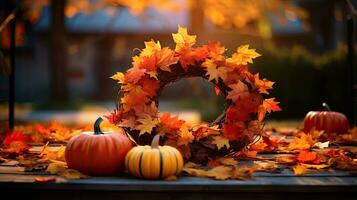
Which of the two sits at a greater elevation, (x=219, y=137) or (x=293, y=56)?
(x=293, y=56)

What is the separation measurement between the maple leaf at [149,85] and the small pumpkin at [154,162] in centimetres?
70

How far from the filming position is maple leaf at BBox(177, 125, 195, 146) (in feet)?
13.5

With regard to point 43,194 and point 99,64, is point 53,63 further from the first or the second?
point 43,194

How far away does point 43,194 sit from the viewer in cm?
354

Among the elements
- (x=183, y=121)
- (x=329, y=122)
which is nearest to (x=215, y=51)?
(x=183, y=121)

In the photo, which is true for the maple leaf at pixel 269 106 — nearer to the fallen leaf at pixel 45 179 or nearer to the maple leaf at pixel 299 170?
the maple leaf at pixel 299 170

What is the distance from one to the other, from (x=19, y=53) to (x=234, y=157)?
2151 centimetres

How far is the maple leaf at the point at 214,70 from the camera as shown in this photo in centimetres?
427

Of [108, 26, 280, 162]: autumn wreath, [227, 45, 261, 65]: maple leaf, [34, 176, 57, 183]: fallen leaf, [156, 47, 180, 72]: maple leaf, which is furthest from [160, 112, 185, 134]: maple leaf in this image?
[34, 176, 57, 183]: fallen leaf

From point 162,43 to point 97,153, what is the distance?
791 inches

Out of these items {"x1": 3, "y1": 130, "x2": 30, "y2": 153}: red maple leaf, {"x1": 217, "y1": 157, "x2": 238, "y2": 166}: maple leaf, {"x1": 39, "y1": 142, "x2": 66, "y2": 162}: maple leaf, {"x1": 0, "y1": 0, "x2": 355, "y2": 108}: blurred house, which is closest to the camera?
{"x1": 217, "y1": 157, "x2": 238, "y2": 166}: maple leaf

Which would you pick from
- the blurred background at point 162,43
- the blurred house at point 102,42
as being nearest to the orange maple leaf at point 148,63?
the blurred background at point 162,43

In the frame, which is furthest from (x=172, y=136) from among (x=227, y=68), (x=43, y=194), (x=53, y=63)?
(x=53, y=63)

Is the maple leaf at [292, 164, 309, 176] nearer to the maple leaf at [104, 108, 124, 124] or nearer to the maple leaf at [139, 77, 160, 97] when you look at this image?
the maple leaf at [139, 77, 160, 97]
